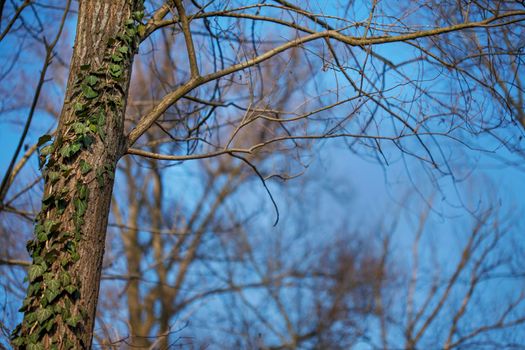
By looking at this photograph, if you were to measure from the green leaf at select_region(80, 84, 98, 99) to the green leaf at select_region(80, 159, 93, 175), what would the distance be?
→ 450 millimetres

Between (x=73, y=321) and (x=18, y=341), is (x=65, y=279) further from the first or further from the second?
(x=18, y=341)

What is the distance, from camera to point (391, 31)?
450 centimetres

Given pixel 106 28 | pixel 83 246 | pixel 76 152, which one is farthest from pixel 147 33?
pixel 83 246

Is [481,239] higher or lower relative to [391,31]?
higher

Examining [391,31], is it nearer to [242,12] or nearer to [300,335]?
[242,12]

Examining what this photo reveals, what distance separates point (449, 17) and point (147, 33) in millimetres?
2468

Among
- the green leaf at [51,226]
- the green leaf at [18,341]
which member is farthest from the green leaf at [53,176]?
the green leaf at [18,341]

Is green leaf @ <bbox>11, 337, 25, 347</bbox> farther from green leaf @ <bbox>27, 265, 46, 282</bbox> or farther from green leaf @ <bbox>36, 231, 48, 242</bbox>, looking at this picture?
green leaf @ <bbox>36, 231, 48, 242</bbox>

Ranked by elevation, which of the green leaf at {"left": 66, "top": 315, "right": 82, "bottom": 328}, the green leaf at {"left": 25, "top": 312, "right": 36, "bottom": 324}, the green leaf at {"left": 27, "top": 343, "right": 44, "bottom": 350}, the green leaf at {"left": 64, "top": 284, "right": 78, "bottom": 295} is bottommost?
the green leaf at {"left": 27, "top": 343, "right": 44, "bottom": 350}

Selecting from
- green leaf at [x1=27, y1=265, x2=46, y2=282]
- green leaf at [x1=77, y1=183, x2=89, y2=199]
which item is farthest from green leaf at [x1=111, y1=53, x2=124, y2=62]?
green leaf at [x1=27, y1=265, x2=46, y2=282]

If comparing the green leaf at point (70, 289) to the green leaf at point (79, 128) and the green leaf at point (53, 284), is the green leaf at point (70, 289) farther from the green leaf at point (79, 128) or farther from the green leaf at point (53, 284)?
the green leaf at point (79, 128)

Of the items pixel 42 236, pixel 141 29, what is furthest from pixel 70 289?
pixel 141 29

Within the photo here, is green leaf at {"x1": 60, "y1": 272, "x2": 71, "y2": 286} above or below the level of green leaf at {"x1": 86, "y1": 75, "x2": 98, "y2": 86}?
below

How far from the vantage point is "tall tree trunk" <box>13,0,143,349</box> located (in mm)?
3672
